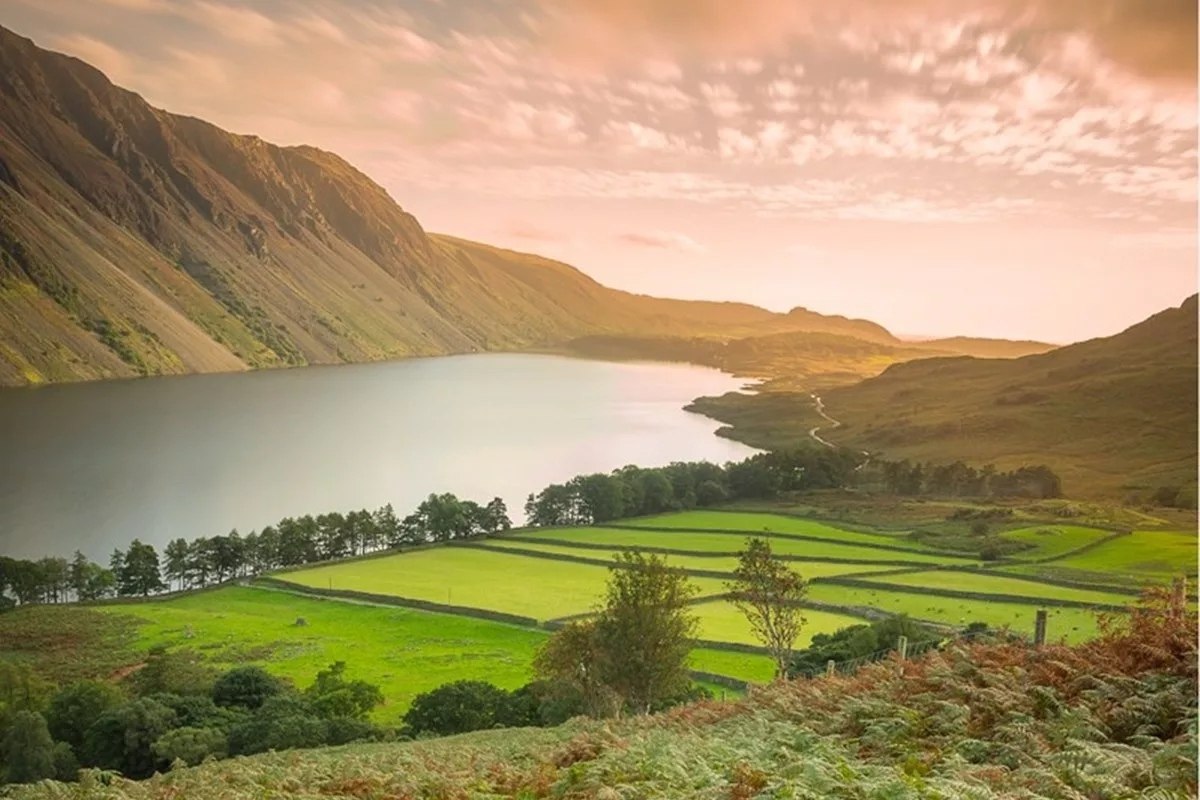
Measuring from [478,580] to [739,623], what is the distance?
43.4 feet

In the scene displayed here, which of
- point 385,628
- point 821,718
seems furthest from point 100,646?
point 821,718

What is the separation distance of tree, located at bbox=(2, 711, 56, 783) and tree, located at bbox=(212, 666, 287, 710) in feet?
12.3

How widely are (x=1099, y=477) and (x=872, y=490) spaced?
16894 millimetres

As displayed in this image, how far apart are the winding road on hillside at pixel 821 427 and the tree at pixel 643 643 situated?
163 ft

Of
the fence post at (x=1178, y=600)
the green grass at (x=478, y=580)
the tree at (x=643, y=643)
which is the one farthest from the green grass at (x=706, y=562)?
the fence post at (x=1178, y=600)

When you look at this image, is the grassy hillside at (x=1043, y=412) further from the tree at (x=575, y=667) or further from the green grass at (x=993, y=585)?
the tree at (x=575, y=667)

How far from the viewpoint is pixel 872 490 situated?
6019 centimetres

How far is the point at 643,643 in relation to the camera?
17.3m

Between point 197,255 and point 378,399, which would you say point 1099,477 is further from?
point 197,255

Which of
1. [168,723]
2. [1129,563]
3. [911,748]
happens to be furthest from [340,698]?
[1129,563]

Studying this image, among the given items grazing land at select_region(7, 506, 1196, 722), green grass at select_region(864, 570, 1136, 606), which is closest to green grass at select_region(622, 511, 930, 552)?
grazing land at select_region(7, 506, 1196, 722)

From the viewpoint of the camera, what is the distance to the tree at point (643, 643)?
17.2 m

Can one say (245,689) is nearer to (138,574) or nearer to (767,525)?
(138,574)

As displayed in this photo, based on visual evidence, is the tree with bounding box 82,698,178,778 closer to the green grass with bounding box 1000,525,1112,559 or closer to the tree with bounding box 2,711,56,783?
the tree with bounding box 2,711,56,783
